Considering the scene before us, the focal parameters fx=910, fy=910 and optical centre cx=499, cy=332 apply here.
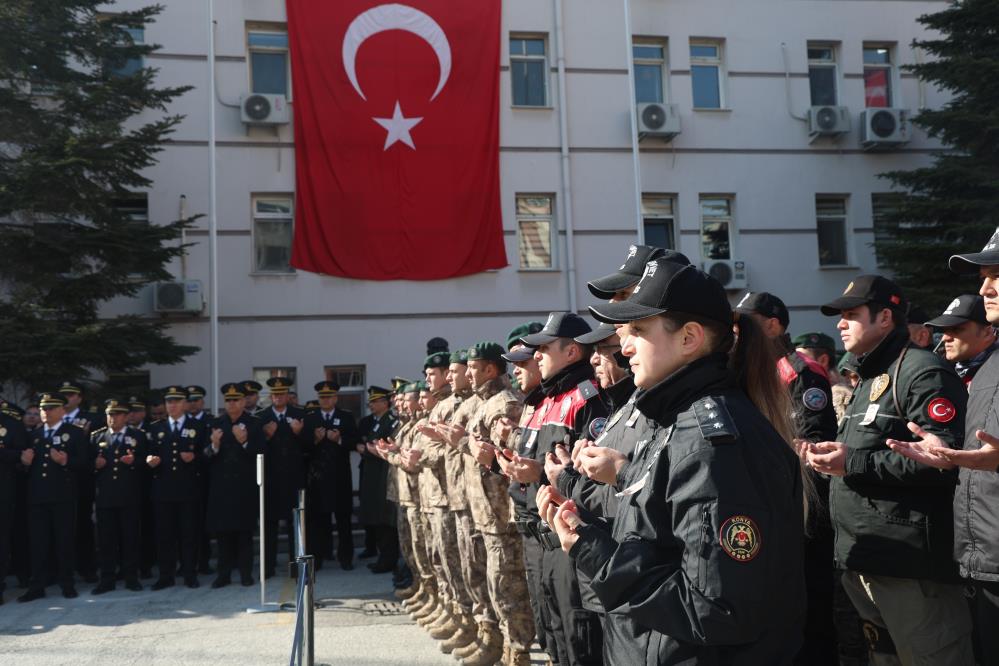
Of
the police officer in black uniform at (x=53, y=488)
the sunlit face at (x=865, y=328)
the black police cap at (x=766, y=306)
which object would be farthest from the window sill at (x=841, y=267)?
the sunlit face at (x=865, y=328)

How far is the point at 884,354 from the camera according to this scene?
14.2 ft

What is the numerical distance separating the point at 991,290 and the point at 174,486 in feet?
31.4

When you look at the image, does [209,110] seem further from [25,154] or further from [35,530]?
[35,530]

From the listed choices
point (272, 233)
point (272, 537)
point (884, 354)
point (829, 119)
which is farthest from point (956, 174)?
point (272, 537)

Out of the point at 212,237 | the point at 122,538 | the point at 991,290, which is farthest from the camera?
the point at 212,237

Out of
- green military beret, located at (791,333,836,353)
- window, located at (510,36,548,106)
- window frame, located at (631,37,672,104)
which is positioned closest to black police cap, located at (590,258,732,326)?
green military beret, located at (791,333,836,353)

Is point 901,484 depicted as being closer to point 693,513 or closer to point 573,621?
point 573,621

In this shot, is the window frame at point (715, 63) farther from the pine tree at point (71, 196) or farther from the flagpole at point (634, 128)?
the pine tree at point (71, 196)

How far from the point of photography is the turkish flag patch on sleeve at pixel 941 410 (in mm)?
3871

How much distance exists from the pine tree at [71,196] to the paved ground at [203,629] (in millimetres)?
3271

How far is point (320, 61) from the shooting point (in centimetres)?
1522

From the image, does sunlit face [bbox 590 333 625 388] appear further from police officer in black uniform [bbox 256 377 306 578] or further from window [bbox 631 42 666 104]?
window [bbox 631 42 666 104]

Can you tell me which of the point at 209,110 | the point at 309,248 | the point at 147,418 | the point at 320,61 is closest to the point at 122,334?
the point at 147,418

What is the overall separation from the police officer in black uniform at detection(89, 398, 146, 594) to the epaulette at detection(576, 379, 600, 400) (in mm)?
7503
